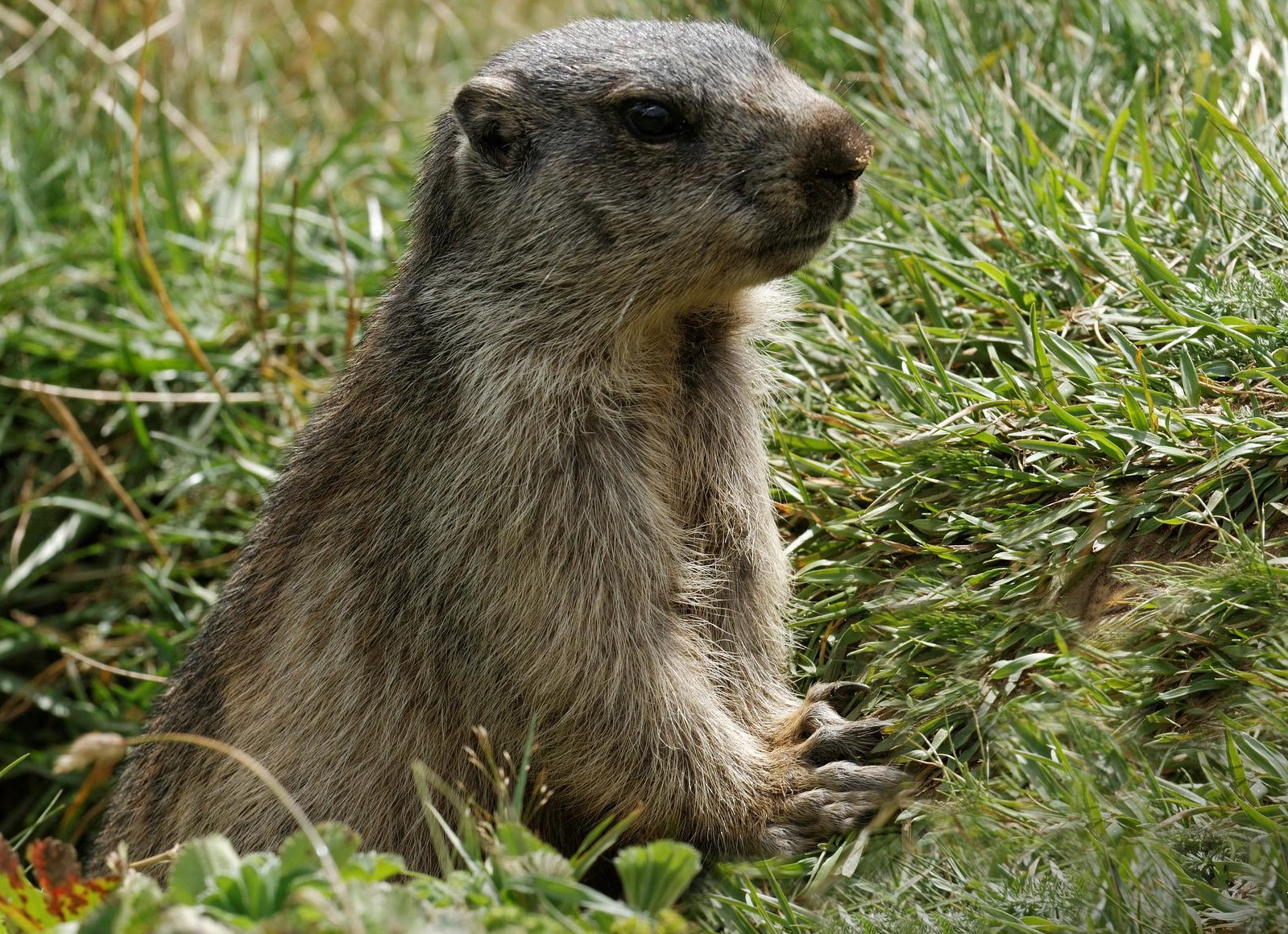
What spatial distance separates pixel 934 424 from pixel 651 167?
1.23 metres

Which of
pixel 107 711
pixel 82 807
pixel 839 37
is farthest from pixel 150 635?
pixel 839 37

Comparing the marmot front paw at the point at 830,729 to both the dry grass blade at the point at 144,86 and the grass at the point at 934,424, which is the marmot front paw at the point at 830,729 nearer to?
the grass at the point at 934,424

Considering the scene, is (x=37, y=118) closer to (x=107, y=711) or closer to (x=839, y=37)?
(x=107, y=711)

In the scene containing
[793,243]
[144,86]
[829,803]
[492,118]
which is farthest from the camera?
[144,86]

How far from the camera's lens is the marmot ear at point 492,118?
4.29 m

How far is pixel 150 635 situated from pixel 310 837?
11.9 feet

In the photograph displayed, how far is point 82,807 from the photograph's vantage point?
605cm

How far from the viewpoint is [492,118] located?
4.30 metres

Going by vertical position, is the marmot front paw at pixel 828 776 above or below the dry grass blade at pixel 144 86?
below

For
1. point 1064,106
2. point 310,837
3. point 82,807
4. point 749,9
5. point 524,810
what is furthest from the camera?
point 749,9

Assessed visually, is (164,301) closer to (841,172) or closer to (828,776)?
(841,172)

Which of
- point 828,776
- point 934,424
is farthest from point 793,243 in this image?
point 828,776

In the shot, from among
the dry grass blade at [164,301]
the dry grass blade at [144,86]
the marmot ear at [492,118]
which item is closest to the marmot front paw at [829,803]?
the marmot ear at [492,118]

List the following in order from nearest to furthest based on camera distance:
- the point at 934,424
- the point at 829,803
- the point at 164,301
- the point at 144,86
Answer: the point at 829,803 < the point at 934,424 < the point at 164,301 < the point at 144,86
